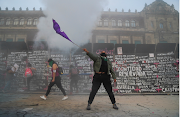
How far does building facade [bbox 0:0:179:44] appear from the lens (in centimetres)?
1717

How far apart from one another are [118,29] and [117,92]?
13.8 metres

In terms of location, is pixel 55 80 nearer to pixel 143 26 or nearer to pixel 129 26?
pixel 129 26

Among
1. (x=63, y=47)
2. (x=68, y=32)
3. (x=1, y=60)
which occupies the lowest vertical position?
(x=1, y=60)

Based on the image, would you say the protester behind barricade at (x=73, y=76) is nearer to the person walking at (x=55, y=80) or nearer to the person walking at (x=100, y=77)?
the person walking at (x=55, y=80)

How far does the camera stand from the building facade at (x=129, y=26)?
17.2m

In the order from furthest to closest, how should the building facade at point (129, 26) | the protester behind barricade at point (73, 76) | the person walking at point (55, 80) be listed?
1. the building facade at point (129, 26)
2. the protester behind barricade at point (73, 76)
3. the person walking at point (55, 80)

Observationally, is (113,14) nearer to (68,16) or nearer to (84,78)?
(68,16)

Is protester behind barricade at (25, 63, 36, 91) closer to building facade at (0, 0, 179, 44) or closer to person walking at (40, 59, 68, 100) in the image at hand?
person walking at (40, 59, 68, 100)

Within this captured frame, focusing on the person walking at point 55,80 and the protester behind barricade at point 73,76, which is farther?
the protester behind barricade at point 73,76

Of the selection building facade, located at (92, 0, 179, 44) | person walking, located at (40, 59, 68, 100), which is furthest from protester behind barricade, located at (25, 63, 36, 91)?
building facade, located at (92, 0, 179, 44)

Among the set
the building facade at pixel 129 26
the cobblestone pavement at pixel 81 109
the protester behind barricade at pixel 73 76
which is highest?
the building facade at pixel 129 26

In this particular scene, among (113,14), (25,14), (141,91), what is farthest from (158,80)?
(25,14)

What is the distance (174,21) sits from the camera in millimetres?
18141

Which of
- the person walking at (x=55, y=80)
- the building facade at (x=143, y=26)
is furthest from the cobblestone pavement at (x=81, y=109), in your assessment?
the building facade at (x=143, y=26)
